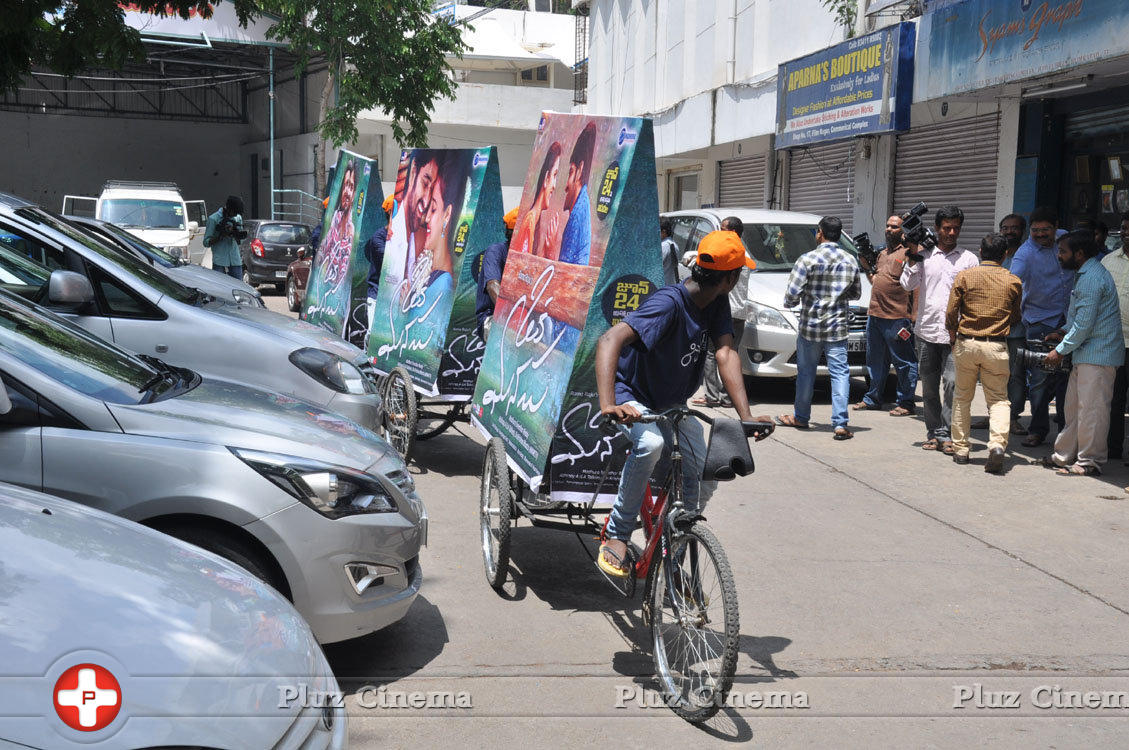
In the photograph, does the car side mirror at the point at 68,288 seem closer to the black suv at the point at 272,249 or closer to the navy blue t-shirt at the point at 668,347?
the navy blue t-shirt at the point at 668,347

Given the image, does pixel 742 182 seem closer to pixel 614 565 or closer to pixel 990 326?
pixel 990 326

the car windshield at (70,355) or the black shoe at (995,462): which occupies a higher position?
the car windshield at (70,355)

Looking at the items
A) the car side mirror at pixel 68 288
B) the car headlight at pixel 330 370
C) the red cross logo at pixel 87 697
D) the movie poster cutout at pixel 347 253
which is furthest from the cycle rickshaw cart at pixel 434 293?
the red cross logo at pixel 87 697

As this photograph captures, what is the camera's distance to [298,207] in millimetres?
36625

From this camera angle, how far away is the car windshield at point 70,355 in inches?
168

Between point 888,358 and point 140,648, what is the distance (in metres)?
9.94

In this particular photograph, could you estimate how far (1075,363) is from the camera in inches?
325

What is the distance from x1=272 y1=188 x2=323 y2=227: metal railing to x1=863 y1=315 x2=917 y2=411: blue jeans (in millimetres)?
24739

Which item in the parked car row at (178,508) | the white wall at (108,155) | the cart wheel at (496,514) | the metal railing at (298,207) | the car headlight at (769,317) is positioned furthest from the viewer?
the white wall at (108,155)

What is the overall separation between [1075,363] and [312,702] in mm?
7109

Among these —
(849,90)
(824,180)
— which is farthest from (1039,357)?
(824,180)

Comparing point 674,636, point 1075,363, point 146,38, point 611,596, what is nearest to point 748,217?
point 1075,363

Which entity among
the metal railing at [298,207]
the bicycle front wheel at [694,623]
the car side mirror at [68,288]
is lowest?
the bicycle front wheel at [694,623]

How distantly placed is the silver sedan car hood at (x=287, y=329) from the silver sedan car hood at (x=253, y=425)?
89.8 inches
